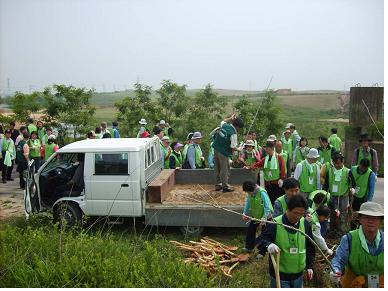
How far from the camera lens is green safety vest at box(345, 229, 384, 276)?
3521mm

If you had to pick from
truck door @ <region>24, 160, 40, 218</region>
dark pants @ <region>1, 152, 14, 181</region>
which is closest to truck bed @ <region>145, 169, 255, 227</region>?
truck door @ <region>24, 160, 40, 218</region>

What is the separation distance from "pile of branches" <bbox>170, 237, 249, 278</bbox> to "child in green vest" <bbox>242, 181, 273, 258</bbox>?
0.26 meters

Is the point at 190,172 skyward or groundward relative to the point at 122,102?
groundward

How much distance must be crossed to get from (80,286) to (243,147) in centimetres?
516

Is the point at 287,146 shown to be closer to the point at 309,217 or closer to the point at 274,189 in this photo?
the point at 274,189

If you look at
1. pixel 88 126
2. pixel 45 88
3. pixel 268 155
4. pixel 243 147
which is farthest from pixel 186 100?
pixel 268 155

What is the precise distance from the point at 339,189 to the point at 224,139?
2144 mm

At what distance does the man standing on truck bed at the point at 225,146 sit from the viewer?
6.96 metres

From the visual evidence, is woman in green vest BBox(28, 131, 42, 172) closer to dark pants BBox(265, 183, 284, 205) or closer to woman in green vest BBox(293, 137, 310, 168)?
dark pants BBox(265, 183, 284, 205)

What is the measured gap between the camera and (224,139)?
23.2ft

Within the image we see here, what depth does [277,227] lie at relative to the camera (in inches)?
153

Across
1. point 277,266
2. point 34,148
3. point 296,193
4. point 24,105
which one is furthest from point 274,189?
point 24,105

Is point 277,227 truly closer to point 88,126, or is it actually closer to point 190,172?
point 190,172

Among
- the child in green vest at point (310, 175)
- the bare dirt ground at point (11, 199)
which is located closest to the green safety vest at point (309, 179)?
the child in green vest at point (310, 175)
